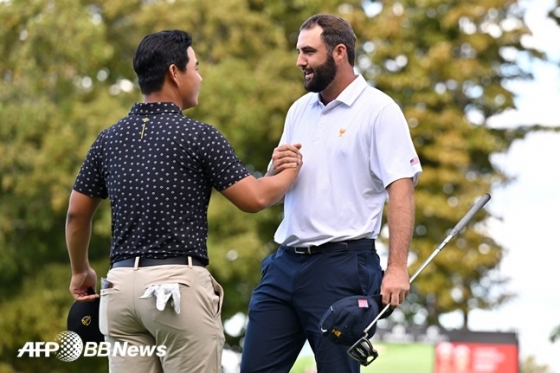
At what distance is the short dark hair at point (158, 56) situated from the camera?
5309mm

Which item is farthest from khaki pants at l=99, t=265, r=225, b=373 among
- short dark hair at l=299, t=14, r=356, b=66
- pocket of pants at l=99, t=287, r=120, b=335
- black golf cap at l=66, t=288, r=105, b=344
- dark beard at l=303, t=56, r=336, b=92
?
short dark hair at l=299, t=14, r=356, b=66

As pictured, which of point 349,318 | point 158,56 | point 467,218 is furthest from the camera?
point 467,218

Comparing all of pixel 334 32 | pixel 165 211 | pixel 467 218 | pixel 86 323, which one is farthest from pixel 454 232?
pixel 86 323

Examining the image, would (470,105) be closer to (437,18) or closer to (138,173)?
(437,18)

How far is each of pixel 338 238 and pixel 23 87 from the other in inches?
777

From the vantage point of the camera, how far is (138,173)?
5.22 metres

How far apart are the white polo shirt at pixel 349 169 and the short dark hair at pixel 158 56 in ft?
2.94

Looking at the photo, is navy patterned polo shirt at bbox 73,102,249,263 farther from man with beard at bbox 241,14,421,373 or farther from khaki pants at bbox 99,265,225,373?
man with beard at bbox 241,14,421,373

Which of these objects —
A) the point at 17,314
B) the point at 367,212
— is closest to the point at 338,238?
the point at 367,212

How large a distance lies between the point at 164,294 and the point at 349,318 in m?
0.88

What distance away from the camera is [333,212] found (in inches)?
230

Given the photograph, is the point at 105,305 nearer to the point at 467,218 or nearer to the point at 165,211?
the point at 165,211

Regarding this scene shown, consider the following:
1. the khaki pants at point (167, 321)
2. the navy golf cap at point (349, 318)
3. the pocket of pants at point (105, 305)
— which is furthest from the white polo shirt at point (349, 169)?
the pocket of pants at point (105, 305)

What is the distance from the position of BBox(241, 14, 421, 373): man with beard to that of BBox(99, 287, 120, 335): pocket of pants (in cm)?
89
